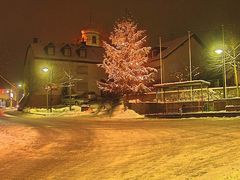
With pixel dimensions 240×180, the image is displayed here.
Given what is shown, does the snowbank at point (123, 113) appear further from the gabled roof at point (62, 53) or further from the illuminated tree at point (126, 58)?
the gabled roof at point (62, 53)

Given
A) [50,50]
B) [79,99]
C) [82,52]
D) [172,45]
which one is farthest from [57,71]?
[172,45]

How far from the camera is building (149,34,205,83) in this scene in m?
59.1

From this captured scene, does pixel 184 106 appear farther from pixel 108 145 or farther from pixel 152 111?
pixel 108 145

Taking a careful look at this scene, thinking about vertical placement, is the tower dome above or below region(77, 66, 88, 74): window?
above

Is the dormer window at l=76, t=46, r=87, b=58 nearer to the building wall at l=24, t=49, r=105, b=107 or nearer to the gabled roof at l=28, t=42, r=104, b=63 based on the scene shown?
the gabled roof at l=28, t=42, r=104, b=63

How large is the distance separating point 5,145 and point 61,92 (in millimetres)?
46018

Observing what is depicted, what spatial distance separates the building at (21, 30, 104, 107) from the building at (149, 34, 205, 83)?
36.7 feet

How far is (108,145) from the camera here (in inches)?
580

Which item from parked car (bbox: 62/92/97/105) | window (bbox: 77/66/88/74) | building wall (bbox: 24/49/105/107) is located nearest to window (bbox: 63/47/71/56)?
building wall (bbox: 24/49/105/107)

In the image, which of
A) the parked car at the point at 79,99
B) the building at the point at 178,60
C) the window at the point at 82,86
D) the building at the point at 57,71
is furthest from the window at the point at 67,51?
the building at the point at 178,60

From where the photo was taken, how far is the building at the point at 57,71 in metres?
60.0

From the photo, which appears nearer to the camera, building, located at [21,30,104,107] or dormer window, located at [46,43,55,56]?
building, located at [21,30,104,107]

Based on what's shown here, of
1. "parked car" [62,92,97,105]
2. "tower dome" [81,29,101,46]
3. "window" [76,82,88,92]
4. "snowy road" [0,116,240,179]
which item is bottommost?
"snowy road" [0,116,240,179]

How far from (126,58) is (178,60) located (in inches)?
823
